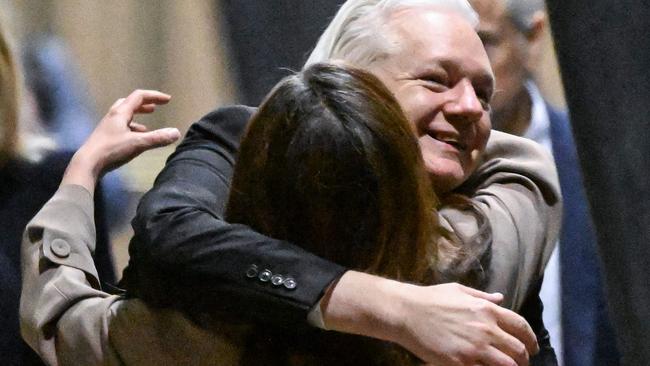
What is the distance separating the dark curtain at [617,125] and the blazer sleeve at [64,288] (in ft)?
1.64

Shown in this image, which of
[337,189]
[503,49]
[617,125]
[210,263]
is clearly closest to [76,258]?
[210,263]

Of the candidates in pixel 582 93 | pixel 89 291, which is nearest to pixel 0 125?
pixel 89 291

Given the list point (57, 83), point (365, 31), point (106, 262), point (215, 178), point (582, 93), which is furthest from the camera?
point (57, 83)

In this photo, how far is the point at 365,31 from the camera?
3.79 feet

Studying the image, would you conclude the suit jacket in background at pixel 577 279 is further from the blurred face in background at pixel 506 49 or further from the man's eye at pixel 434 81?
the man's eye at pixel 434 81

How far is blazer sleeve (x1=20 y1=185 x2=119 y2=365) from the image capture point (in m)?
0.99

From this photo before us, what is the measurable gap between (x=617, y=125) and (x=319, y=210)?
1.07ft

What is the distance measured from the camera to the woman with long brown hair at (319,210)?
33.6 inches

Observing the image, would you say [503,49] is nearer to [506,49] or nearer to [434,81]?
[506,49]

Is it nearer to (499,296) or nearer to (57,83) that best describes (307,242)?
(499,296)

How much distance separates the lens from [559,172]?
1588 millimetres

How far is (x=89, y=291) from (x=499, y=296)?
0.42 m

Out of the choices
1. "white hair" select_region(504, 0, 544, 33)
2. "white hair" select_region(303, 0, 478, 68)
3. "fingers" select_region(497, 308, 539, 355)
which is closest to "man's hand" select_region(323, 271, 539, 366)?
"fingers" select_region(497, 308, 539, 355)

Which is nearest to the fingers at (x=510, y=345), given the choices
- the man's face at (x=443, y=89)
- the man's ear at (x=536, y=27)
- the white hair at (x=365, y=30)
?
the man's face at (x=443, y=89)
